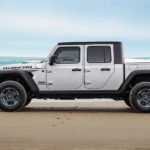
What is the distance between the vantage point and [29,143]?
26.2ft

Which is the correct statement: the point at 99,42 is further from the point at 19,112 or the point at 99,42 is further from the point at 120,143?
the point at 120,143

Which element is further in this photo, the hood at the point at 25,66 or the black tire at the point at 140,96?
the hood at the point at 25,66

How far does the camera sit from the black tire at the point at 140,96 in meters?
12.9

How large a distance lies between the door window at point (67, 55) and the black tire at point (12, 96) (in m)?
1.08

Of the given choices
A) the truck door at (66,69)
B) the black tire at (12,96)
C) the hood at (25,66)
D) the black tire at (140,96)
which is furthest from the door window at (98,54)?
the black tire at (12,96)

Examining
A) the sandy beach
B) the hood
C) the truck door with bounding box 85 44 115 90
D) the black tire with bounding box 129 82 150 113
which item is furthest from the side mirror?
the black tire with bounding box 129 82 150 113

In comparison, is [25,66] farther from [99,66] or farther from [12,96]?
[99,66]

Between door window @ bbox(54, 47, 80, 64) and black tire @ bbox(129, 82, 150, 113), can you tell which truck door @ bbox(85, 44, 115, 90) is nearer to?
door window @ bbox(54, 47, 80, 64)

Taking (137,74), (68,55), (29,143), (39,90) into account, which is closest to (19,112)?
(39,90)

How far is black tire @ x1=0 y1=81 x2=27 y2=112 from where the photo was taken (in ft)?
43.3

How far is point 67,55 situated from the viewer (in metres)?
13.4

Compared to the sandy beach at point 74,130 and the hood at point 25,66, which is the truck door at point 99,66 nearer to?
the sandy beach at point 74,130

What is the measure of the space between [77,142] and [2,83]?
561cm

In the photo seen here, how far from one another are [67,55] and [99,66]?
2.61 feet
